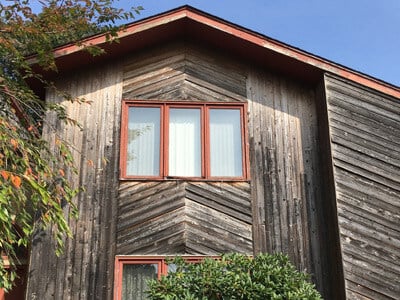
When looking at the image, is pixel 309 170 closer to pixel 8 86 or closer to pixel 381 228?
pixel 381 228

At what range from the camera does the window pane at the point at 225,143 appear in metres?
10.1

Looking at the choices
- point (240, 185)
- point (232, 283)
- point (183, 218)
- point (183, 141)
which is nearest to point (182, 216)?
point (183, 218)

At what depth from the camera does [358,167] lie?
9461mm

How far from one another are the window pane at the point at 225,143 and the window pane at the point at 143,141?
1.05 metres

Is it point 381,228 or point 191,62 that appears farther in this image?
point 191,62

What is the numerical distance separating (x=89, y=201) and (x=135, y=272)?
1.50 metres

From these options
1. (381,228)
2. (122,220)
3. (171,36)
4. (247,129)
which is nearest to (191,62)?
(171,36)

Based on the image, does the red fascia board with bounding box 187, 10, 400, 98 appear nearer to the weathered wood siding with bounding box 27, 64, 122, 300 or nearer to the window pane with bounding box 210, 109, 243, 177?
the window pane with bounding box 210, 109, 243, 177

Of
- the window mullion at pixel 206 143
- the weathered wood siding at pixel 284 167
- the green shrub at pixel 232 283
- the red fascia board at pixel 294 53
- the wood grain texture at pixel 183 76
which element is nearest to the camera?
the green shrub at pixel 232 283

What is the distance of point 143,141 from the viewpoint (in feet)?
33.4

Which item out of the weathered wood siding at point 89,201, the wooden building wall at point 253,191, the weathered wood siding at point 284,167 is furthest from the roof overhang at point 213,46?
the weathered wood siding at point 89,201

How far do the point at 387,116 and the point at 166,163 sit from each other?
4148mm

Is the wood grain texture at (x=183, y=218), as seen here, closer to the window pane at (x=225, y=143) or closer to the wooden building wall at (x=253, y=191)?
the wooden building wall at (x=253, y=191)

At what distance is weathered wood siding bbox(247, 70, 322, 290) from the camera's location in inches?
375
